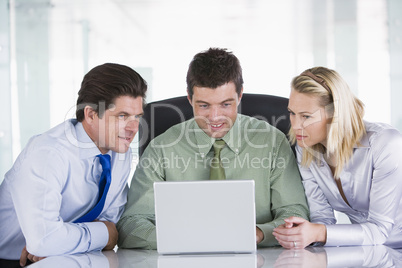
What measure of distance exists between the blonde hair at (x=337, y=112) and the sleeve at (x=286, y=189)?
0.18 meters

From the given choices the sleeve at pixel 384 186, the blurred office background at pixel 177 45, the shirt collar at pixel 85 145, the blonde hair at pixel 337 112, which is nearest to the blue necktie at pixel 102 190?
the shirt collar at pixel 85 145

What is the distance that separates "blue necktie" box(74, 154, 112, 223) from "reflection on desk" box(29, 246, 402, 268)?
213mm

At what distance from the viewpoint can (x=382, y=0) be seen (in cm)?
571

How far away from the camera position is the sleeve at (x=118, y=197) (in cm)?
212

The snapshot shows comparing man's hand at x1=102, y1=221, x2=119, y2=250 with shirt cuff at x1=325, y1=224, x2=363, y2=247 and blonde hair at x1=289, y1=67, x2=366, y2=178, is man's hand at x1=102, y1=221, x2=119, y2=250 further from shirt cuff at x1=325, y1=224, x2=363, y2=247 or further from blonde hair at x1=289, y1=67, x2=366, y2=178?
blonde hair at x1=289, y1=67, x2=366, y2=178

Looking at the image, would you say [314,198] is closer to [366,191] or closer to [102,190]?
[366,191]

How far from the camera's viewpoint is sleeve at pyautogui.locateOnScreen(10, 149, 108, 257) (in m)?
1.79

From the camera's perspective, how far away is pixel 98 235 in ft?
6.20

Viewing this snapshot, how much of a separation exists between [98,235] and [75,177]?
0.25 m

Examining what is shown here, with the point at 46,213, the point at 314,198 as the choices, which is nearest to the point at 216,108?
the point at 314,198

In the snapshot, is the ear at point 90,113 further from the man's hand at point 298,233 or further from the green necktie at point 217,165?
the man's hand at point 298,233

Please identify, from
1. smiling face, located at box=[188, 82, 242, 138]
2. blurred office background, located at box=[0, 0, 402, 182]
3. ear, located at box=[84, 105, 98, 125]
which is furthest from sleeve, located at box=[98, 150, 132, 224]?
blurred office background, located at box=[0, 0, 402, 182]

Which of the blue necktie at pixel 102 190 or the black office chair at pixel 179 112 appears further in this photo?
the black office chair at pixel 179 112

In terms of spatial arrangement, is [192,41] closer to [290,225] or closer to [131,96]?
[131,96]
